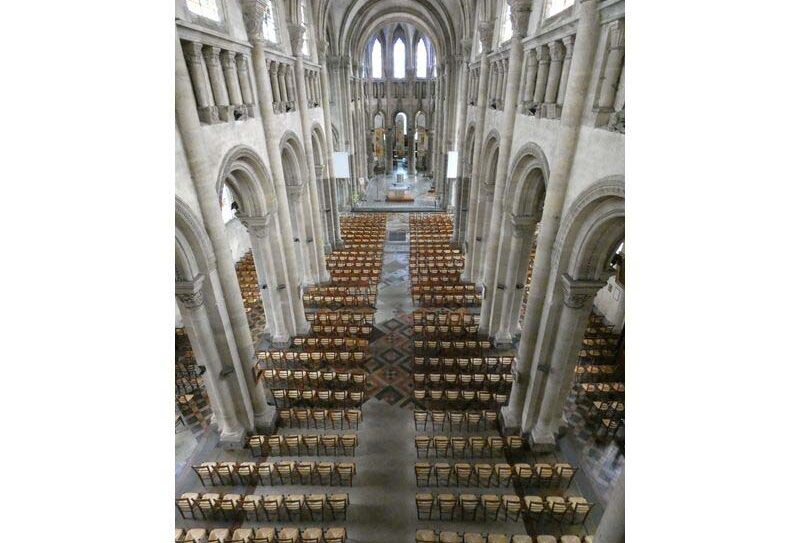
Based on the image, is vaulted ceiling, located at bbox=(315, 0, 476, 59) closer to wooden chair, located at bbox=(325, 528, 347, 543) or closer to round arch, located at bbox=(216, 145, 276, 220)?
round arch, located at bbox=(216, 145, 276, 220)

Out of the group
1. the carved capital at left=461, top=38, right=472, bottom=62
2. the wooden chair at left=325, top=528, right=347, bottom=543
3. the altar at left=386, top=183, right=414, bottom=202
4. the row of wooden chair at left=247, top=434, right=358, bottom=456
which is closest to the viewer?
the wooden chair at left=325, top=528, right=347, bottom=543

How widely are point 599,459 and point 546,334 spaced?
13.0 feet

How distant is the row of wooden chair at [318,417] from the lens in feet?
40.0

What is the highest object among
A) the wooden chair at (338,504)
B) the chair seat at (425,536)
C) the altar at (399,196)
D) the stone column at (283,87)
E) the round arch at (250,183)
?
the stone column at (283,87)

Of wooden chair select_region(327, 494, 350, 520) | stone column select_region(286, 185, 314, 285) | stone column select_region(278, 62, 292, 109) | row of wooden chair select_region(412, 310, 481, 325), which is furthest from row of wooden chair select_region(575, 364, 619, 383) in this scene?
stone column select_region(278, 62, 292, 109)

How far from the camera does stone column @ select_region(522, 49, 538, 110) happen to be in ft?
39.0

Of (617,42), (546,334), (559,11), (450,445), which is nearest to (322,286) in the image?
(450,445)

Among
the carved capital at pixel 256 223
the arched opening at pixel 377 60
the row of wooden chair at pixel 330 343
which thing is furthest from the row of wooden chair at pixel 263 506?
the arched opening at pixel 377 60

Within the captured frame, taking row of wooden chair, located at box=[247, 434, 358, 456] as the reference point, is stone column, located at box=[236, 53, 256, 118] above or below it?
above

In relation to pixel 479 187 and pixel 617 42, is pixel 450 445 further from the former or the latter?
pixel 479 187

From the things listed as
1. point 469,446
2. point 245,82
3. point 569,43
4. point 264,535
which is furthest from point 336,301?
point 569,43

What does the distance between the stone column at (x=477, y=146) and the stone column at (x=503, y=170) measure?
4.19 metres

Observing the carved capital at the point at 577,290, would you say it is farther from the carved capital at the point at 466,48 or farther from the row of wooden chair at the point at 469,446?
the carved capital at the point at 466,48

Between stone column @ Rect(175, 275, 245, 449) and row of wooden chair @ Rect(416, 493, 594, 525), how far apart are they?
17.9ft
